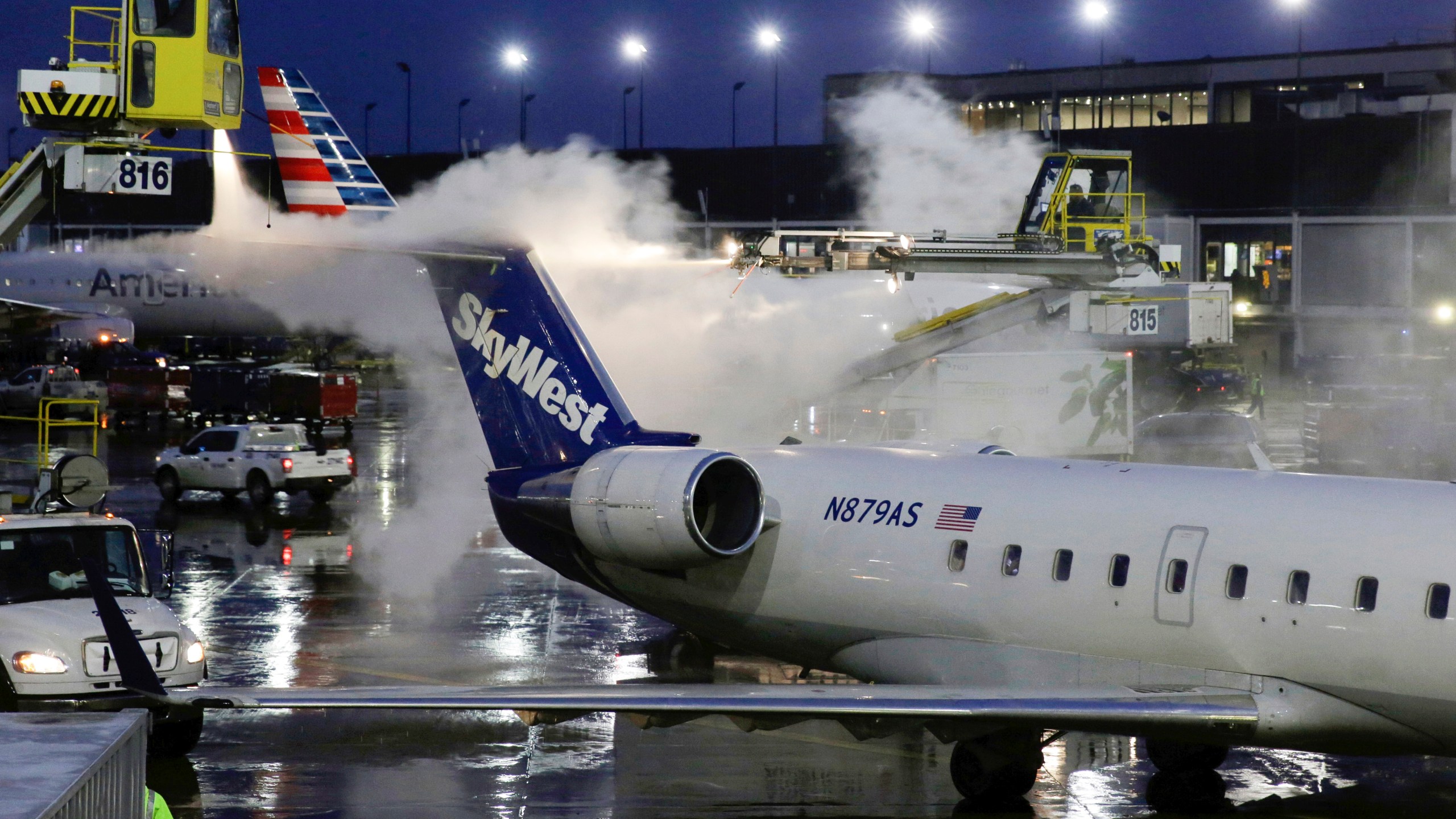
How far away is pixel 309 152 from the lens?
3331 centimetres

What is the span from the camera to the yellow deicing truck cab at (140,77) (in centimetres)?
1502

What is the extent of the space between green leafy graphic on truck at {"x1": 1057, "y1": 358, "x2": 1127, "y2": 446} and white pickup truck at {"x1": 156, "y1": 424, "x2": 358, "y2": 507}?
18.4 metres

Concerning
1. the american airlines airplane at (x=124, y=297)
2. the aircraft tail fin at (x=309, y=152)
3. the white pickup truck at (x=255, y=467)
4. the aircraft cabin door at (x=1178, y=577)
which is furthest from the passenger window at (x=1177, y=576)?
the american airlines airplane at (x=124, y=297)

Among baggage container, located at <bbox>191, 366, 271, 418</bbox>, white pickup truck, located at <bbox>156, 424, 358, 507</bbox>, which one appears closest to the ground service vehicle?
white pickup truck, located at <bbox>156, 424, 358, 507</bbox>

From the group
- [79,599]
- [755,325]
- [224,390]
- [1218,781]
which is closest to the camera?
[1218,781]

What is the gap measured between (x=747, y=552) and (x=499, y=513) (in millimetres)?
3618

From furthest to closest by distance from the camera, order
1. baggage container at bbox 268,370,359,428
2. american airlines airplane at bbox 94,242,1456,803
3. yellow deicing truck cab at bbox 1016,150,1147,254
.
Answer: baggage container at bbox 268,370,359,428
yellow deicing truck cab at bbox 1016,150,1147,254
american airlines airplane at bbox 94,242,1456,803

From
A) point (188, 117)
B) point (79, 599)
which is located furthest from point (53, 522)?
point (188, 117)

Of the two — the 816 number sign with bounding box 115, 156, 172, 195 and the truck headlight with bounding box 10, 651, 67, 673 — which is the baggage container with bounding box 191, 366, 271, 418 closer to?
the 816 number sign with bounding box 115, 156, 172, 195

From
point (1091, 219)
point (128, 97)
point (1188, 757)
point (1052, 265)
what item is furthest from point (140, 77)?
point (1091, 219)

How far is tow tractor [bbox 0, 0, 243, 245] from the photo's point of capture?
15055mm

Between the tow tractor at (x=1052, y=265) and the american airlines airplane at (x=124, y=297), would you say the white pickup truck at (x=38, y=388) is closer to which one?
the american airlines airplane at (x=124, y=297)

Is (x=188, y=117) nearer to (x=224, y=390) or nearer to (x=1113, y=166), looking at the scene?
(x=1113, y=166)

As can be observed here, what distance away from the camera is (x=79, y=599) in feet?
50.2
